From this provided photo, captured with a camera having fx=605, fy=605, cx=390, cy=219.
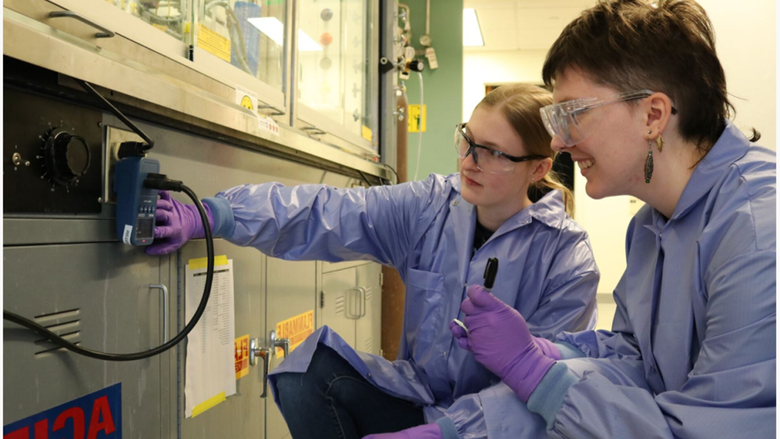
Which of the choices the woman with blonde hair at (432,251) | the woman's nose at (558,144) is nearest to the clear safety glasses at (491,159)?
the woman with blonde hair at (432,251)

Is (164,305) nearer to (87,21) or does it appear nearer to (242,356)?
(242,356)

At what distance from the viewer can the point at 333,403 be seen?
4.45 ft

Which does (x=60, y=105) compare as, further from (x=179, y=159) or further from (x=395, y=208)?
(x=395, y=208)

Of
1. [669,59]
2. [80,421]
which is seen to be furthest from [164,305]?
[669,59]

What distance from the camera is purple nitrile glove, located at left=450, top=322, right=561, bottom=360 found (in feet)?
4.17

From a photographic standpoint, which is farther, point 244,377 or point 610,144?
point 244,377

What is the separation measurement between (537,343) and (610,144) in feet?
1.55

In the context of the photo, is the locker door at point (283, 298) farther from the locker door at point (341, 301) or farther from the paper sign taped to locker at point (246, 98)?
the paper sign taped to locker at point (246, 98)

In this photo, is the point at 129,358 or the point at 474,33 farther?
the point at 474,33

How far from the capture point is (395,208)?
1.56m

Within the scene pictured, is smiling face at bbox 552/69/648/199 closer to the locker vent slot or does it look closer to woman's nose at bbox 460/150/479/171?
woman's nose at bbox 460/150/479/171

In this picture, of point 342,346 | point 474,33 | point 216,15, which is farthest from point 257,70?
point 474,33

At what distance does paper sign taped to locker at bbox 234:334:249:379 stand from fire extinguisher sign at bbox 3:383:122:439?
17.3 inches

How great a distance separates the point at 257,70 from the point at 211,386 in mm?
971
